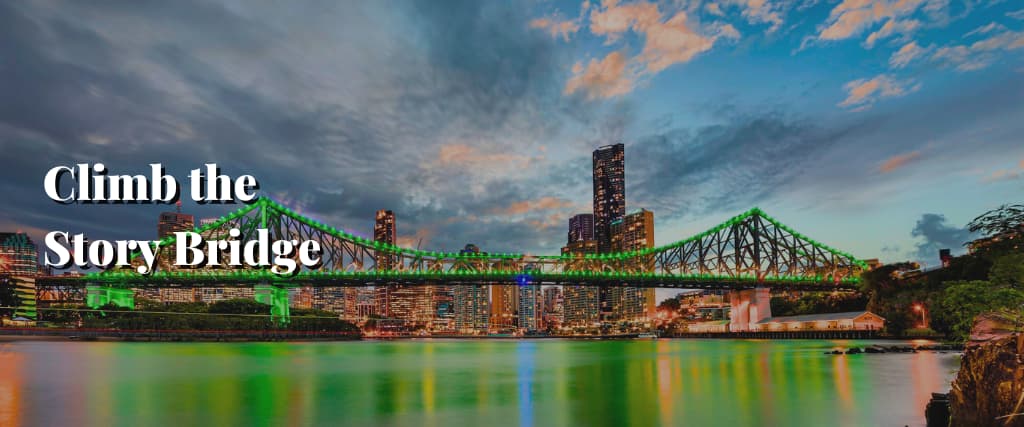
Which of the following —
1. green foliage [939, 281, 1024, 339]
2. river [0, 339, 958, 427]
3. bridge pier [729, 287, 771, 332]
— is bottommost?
bridge pier [729, 287, 771, 332]

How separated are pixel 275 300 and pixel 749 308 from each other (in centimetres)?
7362

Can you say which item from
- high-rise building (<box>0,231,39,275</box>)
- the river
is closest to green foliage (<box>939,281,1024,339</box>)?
the river

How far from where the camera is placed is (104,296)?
10288 cm

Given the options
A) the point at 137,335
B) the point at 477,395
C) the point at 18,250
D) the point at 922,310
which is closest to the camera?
A: the point at 477,395

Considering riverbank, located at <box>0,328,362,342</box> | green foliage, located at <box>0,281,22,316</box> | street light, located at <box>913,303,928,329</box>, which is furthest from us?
green foliage, located at <box>0,281,22,316</box>

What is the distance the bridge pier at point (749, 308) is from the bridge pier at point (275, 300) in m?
70.5

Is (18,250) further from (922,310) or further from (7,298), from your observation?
(922,310)

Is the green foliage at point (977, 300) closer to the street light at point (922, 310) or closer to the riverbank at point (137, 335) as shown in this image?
the street light at point (922, 310)

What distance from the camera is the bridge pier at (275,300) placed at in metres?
99.9

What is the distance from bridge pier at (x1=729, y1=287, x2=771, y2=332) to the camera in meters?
111

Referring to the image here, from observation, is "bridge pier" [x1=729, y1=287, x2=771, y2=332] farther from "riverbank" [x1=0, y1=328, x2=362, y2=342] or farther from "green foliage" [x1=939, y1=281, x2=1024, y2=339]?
"green foliage" [x1=939, y1=281, x2=1024, y2=339]

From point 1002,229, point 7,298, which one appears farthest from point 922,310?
point 7,298

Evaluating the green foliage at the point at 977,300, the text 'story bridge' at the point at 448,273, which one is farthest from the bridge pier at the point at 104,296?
the green foliage at the point at 977,300

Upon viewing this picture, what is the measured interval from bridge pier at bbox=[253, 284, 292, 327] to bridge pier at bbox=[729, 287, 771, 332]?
70515 mm
